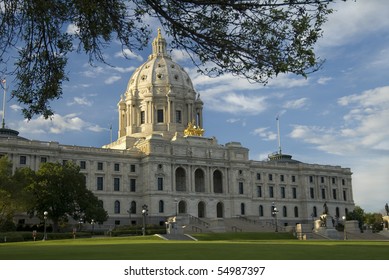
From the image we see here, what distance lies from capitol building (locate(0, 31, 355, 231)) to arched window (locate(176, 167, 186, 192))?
198 mm

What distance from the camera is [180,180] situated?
103875 mm

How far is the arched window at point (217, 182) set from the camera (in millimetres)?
106000

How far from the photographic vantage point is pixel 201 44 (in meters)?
18.6

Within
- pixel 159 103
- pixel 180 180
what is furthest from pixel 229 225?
pixel 159 103

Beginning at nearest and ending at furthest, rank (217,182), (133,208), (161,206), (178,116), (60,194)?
1. (60,194)
2. (161,206)
3. (133,208)
4. (217,182)
5. (178,116)

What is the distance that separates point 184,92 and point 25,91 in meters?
97.8


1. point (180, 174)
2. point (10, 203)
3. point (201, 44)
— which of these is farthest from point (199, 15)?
point (180, 174)

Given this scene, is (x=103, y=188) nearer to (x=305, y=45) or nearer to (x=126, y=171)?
(x=126, y=171)

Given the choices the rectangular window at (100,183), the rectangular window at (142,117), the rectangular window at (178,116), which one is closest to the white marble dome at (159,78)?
the rectangular window at (142,117)

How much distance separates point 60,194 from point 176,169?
33.1m

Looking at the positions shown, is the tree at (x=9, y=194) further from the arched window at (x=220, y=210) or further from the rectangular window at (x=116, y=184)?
the arched window at (x=220, y=210)

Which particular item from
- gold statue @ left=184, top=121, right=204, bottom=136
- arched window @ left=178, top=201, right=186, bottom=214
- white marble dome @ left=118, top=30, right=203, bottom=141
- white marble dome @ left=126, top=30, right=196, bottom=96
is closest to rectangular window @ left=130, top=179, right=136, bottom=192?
arched window @ left=178, top=201, right=186, bottom=214

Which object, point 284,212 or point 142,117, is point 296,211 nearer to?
point 284,212

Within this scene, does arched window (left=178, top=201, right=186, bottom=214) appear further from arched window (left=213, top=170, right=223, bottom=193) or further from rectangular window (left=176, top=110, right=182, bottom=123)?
rectangular window (left=176, top=110, right=182, bottom=123)
